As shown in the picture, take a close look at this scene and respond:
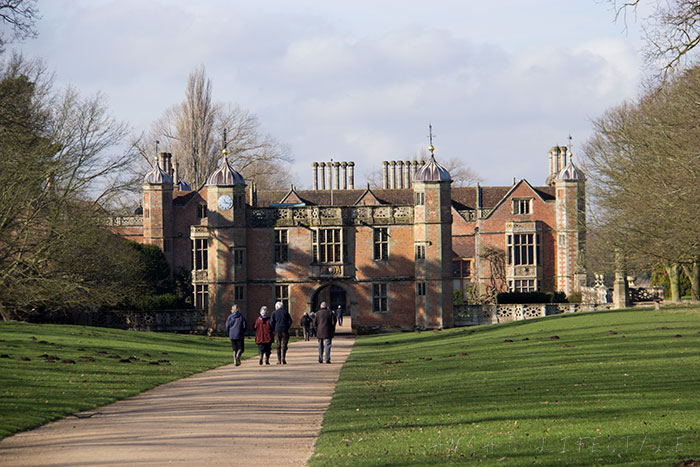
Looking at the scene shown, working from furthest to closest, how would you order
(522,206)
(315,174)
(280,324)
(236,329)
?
(315,174)
(522,206)
(280,324)
(236,329)

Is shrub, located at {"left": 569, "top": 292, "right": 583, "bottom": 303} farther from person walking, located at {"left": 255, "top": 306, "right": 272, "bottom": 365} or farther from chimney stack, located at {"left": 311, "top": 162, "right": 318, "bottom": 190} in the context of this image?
person walking, located at {"left": 255, "top": 306, "right": 272, "bottom": 365}

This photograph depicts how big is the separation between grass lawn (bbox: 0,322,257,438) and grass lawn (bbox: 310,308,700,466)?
160 inches

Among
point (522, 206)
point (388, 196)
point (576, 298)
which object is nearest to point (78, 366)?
point (576, 298)

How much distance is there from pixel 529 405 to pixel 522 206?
4554cm

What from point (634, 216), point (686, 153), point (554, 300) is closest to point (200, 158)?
point (554, 300)

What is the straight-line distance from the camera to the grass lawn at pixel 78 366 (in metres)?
14.1

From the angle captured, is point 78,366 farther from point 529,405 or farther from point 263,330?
point 529,405

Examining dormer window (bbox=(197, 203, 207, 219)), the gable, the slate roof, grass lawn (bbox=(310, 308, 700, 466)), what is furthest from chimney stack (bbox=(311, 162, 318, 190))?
grass lawn (bbox=(310, 308, 700, 466))

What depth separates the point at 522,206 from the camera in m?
A: 57.4

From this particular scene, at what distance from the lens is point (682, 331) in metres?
24.1

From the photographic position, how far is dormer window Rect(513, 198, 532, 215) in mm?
57219

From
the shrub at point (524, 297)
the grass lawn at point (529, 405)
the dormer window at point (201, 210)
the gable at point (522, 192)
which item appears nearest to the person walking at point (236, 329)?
the grass lawn at point (529, 405)

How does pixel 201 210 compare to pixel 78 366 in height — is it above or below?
above

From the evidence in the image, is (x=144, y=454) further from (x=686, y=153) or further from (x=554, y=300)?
(x=554, y=300)
